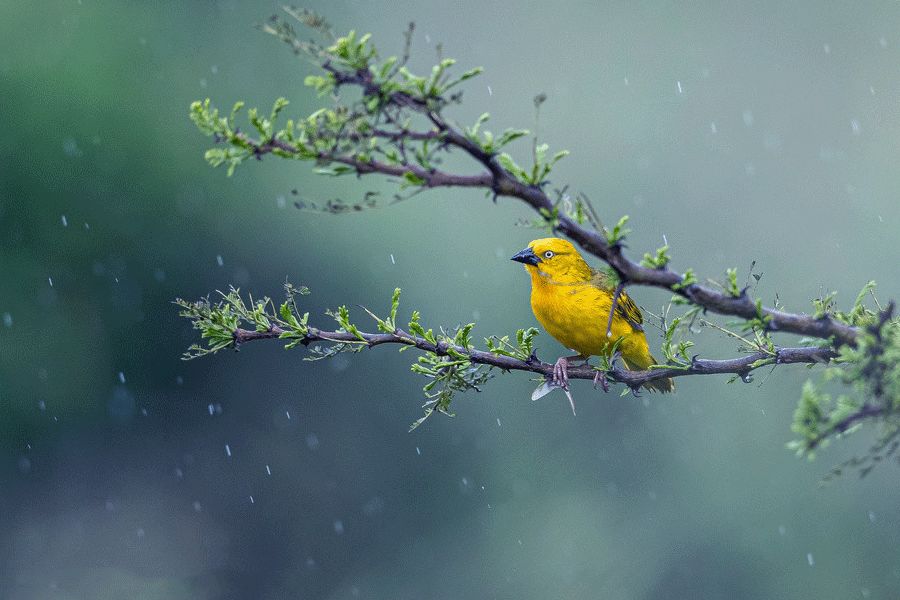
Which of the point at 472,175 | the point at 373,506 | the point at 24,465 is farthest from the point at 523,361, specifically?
the point at 373,506

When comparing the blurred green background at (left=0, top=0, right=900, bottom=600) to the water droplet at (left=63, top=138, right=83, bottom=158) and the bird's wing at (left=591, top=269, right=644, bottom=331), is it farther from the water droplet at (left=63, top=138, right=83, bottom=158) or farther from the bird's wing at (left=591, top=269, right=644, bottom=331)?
the bird's wing at (left=591, top=269, right=644, bottom=331)

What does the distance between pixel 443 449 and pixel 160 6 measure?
9246 mm

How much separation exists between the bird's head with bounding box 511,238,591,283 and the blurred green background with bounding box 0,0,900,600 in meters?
10.4

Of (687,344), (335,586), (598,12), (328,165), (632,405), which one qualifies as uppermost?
(328,165)

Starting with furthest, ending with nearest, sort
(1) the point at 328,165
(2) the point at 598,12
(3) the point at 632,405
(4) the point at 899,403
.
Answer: (2) the point at 598,12
(3) the point at 632,405
(1) the point at 328,165
(4) the point at 899,403

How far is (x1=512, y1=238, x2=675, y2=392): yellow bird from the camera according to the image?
4273 millimetres

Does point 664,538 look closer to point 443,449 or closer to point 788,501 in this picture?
point 788,501

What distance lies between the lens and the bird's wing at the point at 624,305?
14.3ft

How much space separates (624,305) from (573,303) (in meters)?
0.37

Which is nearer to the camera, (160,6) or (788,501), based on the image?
(160,6)

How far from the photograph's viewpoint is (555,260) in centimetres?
452

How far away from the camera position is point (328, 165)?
2047 mm

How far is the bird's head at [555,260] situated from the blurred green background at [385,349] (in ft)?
34.1

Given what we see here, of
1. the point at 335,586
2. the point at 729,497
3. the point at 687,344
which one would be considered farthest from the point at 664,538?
the point at 687,344
